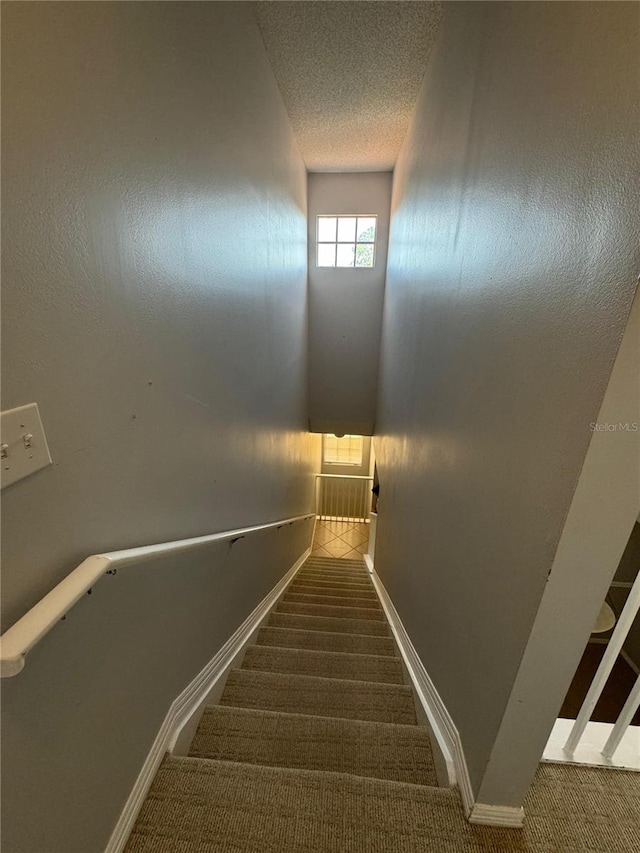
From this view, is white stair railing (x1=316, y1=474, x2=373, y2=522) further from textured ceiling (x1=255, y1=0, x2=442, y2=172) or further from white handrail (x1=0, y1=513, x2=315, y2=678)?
white handrail (x1=0, y1=513, x2=315, y2=678)

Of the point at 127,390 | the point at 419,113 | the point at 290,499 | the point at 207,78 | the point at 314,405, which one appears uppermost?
the point at 419,113

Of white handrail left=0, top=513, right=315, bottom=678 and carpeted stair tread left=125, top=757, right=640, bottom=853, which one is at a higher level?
white handrail left=0, top=513, right=315, bottom=678

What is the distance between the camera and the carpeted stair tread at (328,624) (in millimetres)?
2510

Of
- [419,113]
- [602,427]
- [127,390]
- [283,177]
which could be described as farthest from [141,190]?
[419,113]

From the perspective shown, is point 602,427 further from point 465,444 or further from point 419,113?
point 419,113

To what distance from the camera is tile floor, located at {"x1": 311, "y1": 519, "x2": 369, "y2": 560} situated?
19.5ft

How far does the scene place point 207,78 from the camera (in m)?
1.23

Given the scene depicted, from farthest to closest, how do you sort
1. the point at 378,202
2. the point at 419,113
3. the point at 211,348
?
the point at 378,202
the point at 419,113
the point at 211,348

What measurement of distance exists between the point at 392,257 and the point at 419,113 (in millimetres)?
1294

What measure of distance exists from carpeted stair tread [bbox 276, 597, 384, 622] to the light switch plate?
2.51 meters

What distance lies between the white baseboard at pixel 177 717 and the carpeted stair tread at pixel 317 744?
11 cm

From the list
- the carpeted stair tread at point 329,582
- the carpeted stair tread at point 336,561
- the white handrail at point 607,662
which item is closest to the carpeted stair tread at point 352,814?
the white handrail at point 607,662

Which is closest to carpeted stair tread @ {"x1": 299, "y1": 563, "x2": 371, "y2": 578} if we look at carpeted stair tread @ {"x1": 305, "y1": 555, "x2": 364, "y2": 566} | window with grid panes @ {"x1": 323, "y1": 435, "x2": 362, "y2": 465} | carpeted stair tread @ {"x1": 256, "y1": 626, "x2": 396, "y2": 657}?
carpeted stair tread @ {"x1": 305, "y1": 555, "x2": 364, "y2": 566}

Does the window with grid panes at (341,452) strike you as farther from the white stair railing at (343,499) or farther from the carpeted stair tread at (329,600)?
the carpeted stair tread at (329,600)
